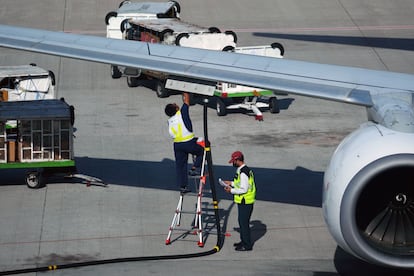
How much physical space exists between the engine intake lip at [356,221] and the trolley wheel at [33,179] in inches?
339

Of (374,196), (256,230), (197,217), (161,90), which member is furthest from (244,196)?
(161,90)

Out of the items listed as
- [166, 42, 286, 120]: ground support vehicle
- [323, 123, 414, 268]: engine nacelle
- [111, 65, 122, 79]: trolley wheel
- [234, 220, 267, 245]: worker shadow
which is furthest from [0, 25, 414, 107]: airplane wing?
[111, 65, 122, 79]: trolley wheel

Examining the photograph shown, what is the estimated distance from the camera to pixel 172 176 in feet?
69.5

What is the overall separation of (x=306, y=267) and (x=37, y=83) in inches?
416

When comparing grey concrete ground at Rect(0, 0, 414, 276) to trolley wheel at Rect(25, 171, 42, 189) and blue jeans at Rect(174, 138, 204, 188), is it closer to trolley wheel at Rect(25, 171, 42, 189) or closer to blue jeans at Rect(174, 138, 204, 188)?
trolley wheel at Rect(25, 171, 42, 189)

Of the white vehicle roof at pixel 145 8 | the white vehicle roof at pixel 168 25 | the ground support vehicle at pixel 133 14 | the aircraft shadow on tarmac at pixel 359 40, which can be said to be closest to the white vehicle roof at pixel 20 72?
the white vehicle roof at pixel 168 25

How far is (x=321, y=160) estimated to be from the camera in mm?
22203

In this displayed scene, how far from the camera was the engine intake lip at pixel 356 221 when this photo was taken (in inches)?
516

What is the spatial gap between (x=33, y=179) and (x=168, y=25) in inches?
408

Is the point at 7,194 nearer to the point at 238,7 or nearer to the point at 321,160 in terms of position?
the point at 321,160

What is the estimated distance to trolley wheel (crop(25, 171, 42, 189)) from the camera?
2012 centimetres

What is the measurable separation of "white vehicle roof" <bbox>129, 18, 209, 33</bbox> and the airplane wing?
11.0 m

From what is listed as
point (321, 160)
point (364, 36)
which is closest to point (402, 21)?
point (364, 36)

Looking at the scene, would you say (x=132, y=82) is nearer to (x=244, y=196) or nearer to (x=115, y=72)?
(x=115, y=72)
